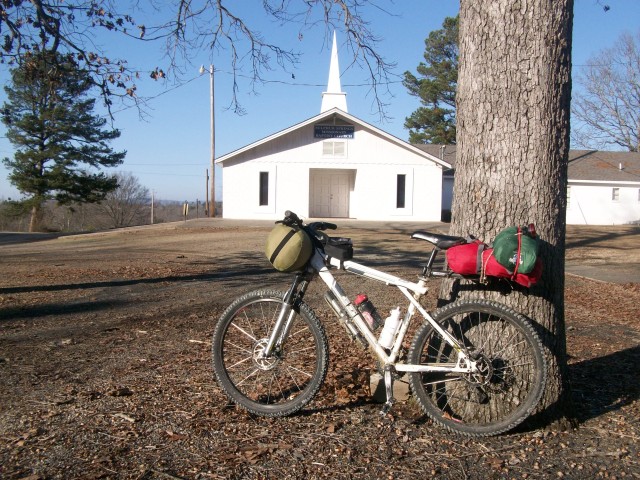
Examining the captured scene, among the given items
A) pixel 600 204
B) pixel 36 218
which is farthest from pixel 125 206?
pixel 600 204

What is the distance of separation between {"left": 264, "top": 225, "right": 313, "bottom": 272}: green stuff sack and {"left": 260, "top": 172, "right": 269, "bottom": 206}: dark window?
2760cm

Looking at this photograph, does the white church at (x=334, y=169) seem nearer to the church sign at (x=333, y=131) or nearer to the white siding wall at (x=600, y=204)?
the church sign at (x=333, y=131)

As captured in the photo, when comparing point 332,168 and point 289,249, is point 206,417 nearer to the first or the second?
point 289,249

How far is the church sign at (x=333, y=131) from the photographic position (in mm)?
30703

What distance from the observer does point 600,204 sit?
3738 cm

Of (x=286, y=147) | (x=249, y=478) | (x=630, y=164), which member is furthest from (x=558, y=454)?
(x=630, y=164)

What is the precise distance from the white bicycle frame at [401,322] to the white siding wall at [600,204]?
36374 millimetres

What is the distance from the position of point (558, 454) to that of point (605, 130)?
47.4 meters

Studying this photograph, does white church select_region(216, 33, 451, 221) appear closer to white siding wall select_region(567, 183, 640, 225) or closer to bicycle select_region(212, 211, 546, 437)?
white siding wall select_region(567, 183, 640, 225)

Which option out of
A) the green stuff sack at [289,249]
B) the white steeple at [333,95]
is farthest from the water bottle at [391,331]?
the white steeple at [333,95]

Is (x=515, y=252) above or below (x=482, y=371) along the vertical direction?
above

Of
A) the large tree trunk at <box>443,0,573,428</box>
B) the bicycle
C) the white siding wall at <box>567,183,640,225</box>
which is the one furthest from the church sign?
the bicycle

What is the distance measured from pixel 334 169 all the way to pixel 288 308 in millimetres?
28248

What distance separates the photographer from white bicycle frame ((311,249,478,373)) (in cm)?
344
